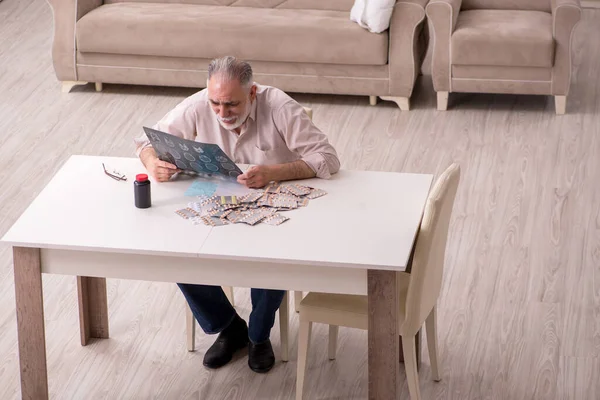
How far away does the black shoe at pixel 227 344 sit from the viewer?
384cm

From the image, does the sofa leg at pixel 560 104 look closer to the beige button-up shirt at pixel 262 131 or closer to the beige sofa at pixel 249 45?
the beige sofa at pixel 249 45

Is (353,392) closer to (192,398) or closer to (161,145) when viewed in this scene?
(192,398)

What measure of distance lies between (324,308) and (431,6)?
2.81 metres

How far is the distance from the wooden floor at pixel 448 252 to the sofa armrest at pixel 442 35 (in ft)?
0.64

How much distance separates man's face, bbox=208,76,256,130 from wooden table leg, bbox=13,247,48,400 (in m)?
0.80

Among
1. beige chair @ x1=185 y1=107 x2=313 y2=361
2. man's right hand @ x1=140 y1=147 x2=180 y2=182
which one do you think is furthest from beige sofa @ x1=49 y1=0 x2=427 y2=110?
man's right hand @ x1=140 y1=147 x2=180 y2=182

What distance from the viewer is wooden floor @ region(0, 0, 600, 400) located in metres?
3.78

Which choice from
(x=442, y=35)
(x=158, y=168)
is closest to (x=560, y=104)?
(x=442, y=35)

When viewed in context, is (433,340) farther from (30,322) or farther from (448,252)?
(30,322)

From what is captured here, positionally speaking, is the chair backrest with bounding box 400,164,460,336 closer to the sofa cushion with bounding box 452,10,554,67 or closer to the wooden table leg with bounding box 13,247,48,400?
the wooden table leg with bounding box 13,247,48,400

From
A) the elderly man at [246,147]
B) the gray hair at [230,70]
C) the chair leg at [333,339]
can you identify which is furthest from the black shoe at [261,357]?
the gray hair at [230,70]

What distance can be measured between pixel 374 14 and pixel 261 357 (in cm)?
259

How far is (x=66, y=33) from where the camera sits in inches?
245

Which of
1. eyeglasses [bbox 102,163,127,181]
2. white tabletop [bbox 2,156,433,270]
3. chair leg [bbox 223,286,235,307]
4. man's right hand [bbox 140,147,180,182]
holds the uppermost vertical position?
man's right hand [bbox 140,147,180,182]
